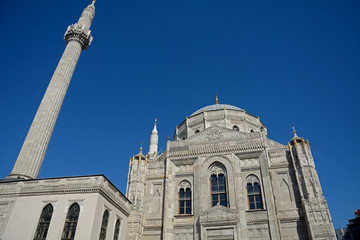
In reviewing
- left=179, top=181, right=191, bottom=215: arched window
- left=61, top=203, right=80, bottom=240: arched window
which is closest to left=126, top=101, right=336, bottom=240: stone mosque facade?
left=179, top=181, right=191, bottom=215: arched window

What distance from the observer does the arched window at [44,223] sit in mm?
15863

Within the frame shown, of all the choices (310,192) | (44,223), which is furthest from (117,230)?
(310,192)

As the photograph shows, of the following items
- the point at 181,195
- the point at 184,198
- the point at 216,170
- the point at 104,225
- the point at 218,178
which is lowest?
the point at 104,225

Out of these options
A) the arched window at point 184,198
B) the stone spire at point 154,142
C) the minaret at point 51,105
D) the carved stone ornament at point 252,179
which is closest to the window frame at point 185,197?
the arched window at point 184,198

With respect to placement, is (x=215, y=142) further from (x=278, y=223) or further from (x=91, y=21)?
(x=91, y=21)

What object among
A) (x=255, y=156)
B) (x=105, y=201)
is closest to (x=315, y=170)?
(x=255, y=156)

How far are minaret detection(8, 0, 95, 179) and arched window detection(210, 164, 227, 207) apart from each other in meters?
13.9

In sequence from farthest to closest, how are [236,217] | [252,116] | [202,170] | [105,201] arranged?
[252,116] < [202,170] < [236,217] < [105,201]

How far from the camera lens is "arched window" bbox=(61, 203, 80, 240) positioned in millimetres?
15540

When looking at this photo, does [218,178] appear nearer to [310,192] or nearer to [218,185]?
[218,185]

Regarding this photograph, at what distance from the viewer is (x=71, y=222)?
52.4ft

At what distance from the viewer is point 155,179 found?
901 inches

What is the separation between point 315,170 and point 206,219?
8.62 m

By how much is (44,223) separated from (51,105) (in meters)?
11.8
